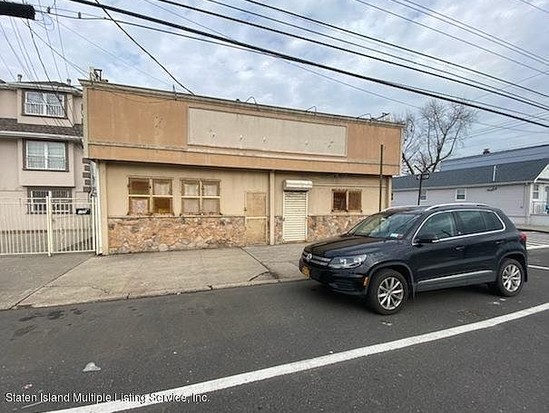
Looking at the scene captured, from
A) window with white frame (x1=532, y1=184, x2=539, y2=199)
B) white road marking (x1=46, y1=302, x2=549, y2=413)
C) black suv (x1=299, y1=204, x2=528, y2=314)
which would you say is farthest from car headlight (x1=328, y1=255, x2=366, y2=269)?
window with white frame (x1=532, y1=184, x2=539, y2=199)

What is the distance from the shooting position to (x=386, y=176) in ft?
43.5

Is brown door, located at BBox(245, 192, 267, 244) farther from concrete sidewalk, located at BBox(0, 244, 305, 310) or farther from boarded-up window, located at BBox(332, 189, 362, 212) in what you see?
boarded-up window, located at BBox(332, 189, 362, 212)

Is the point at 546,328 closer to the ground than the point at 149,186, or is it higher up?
closer to the ground

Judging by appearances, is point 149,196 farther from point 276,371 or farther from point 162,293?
point 276,371

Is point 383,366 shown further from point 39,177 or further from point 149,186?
point 39,177

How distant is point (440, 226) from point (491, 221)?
1.29 meters

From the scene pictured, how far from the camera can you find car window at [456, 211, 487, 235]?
548cm

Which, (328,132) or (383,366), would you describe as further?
(328,132)

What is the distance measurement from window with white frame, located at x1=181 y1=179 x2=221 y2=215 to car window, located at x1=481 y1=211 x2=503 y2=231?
7.89m

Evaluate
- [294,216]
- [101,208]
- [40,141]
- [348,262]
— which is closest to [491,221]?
[348,262]

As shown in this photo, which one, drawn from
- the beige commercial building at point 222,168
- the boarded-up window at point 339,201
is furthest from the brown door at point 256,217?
the boarded-up window at point 339,201

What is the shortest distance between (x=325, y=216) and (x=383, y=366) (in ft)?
30.5

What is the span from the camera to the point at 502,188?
24.0m

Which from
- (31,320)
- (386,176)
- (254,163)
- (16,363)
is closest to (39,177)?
(254,163)
